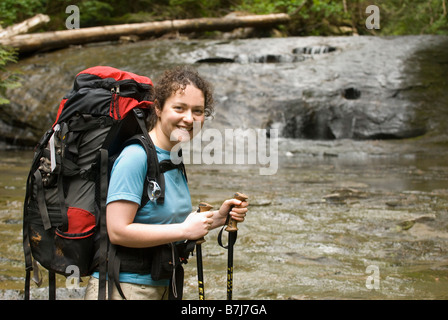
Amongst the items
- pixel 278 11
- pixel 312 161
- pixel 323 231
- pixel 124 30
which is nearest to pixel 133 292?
pixel 323 231

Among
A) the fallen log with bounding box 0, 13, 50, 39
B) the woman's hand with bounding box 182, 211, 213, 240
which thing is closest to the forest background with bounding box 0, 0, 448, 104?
the fallen log with bounding box 0, 13, 50, 39

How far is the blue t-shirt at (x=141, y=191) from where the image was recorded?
228 cm

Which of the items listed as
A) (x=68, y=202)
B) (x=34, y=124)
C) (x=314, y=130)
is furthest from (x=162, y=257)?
(x=34, y=124)

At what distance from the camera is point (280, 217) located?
6.85 metres

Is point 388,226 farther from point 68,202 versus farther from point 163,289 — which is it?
point 68,202

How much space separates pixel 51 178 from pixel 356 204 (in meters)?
5.85

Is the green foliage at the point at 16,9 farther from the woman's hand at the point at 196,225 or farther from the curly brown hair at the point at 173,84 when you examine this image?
the woman's hand at the point at 196,225

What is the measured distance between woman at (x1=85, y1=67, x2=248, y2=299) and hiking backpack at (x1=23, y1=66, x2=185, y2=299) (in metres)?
0.07

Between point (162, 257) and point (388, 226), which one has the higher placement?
point (162, 257)

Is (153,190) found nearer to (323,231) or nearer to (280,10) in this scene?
(323,231)

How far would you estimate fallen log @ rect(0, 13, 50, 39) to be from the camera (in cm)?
1777

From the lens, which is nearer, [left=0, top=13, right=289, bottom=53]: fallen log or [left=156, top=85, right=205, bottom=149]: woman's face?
[left=156, top=85, right=205, bottom=149]: woman's face

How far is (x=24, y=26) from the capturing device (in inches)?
736

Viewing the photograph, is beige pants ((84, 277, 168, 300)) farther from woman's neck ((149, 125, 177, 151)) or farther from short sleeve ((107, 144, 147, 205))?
woman's neck ((149, 125, 177, 151))
